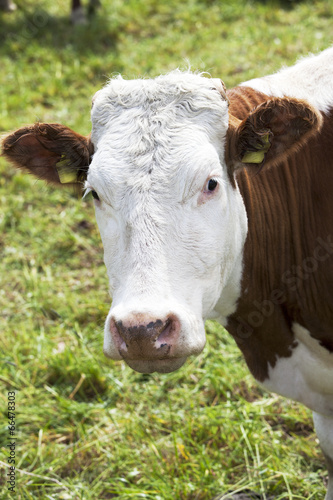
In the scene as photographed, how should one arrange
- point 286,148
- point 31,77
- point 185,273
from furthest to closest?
1. point 31,77
2. point 286,148
3. point 185,273

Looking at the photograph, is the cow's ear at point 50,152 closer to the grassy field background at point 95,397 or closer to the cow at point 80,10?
the grassy field background at point 95,397

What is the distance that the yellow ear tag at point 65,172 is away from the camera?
2.81 meters

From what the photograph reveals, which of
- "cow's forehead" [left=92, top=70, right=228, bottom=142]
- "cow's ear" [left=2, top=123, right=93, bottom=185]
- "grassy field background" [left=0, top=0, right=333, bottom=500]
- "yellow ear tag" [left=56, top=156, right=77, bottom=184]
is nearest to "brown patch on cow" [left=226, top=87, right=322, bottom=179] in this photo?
"cow's forehead" [left=92, top=70, right=228, bottom=142]

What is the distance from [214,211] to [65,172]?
0.89 m

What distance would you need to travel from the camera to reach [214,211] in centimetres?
238

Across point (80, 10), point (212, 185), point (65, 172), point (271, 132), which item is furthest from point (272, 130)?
point (80, 10)

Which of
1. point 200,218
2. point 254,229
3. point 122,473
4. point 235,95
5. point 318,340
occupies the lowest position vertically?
point 122,473

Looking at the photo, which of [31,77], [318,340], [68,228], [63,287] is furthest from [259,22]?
[318,340]

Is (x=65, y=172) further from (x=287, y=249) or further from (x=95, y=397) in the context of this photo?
(x=95, y=397)

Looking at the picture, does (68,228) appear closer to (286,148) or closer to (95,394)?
(95,394)

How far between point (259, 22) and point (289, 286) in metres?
6.58

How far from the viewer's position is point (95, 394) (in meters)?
4.20

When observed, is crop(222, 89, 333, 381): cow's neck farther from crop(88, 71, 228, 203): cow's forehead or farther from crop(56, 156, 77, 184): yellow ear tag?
crop(56, 156, 77, 184): yellow ear tag

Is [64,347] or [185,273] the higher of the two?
[185,273]
